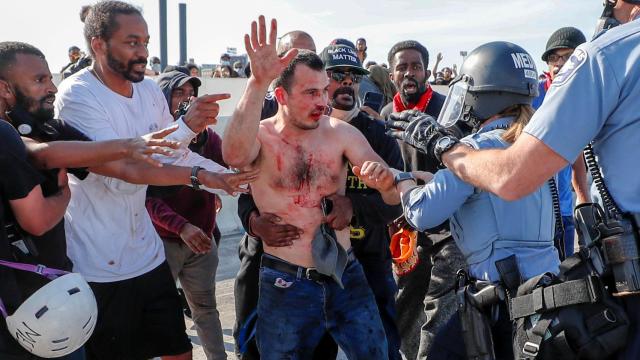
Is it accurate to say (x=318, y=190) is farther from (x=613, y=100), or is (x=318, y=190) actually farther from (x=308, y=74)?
(x=613, y=100)

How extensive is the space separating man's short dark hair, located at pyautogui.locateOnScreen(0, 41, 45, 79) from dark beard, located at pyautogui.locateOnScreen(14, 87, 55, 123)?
105mm

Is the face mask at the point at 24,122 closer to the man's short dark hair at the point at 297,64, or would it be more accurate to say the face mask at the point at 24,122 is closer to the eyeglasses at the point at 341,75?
the man's short dark hair at the point at 297,64

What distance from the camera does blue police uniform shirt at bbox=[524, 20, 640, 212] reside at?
206cm

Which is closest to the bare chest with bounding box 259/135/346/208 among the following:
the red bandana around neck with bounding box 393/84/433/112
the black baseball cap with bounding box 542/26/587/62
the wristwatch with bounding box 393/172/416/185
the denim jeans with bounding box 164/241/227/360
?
the wristwatch with bounding box 393/172/416/185

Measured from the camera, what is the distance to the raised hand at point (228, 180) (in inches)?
125

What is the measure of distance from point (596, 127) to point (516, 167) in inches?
11.0

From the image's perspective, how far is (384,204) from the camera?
3.67 metres

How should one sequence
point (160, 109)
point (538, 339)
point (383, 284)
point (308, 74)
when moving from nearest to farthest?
point (538, 339), point (308, 74), point (160, 109), point (383, 284)

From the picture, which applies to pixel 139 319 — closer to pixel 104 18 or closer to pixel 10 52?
pixel 10 52

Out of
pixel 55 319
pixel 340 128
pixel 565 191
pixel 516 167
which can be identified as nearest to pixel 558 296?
pixel 516 167

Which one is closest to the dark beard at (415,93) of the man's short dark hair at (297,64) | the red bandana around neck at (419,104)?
the red bandana around neck at (419,104)

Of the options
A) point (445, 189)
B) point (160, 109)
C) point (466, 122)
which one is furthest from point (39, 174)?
point (466, 122)

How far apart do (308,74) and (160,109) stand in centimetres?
93

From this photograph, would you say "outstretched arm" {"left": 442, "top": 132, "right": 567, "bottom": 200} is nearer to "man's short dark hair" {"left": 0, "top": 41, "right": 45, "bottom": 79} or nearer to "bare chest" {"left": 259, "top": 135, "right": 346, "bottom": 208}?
"bare chest" {"left": 259, "top": 135, "right": 346, "bottom": 208}
